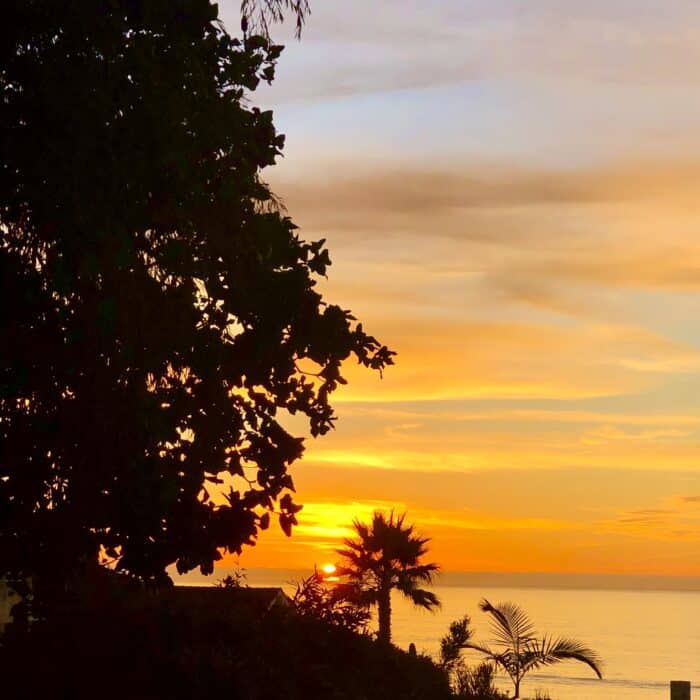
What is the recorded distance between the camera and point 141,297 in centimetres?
1667

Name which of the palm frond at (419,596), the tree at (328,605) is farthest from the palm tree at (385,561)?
the tree at (328,605)

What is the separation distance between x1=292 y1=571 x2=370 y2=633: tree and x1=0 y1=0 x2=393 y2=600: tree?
3.07m

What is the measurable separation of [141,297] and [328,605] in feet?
24.0

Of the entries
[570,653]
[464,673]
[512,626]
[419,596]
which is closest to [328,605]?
[464,673]

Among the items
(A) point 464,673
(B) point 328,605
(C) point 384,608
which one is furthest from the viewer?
(C) point 384,608

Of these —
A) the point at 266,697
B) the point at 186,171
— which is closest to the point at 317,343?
the point at 186,171

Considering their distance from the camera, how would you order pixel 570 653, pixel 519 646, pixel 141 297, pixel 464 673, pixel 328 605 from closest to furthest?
1. pixel 141 297
2. pixel 328 605
3. pixel 464 673
4. pixel 570 653
5. pixel 519 646

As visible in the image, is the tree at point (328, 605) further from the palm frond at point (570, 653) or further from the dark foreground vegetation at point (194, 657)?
the palm frond at point (570, 653)

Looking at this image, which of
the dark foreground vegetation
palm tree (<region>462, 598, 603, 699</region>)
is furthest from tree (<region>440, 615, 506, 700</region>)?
the dark foreground vegetation

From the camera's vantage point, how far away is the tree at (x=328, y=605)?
69.2 feet

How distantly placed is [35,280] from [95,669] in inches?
252

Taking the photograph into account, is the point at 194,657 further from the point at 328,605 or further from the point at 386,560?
the point at 386,560

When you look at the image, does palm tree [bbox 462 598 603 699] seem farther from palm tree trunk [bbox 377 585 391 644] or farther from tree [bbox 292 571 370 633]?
tree [bbox 292 571 370 633]

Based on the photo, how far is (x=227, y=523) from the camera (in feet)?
59.4
